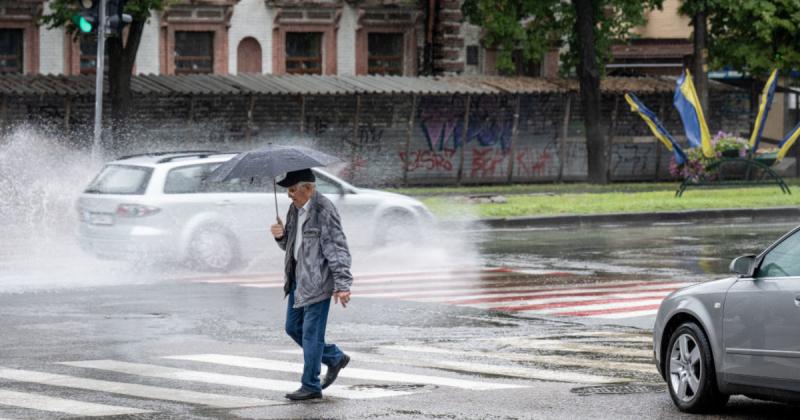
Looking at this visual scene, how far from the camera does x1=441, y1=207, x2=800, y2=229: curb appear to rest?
2977 centimetres

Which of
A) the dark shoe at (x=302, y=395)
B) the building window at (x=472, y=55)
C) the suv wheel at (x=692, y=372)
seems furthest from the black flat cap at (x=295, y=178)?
the building window at (x=472, y=55)

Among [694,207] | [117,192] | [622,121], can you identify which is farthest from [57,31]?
[117,192]

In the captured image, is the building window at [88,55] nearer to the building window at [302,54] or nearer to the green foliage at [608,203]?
the building window at [302,54]

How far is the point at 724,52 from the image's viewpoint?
146 ft

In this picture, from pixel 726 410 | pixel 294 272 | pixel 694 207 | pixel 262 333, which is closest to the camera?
pixel 726 410

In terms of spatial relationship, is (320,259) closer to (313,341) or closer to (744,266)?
(313,341)

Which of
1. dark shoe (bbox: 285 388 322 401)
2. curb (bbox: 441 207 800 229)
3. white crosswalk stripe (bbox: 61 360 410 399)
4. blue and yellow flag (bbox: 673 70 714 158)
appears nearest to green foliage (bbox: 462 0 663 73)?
blue and yellow flag (bbox: 673 70 714 158)

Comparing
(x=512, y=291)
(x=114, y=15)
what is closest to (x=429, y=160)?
(x=114, y=15)

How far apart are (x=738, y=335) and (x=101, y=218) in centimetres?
1265

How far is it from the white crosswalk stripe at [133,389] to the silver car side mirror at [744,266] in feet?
9.98

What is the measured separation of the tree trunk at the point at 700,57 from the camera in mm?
43125

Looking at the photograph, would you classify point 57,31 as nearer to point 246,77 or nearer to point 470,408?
point 246,77

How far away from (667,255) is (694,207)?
28.4ft

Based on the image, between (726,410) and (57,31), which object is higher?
(57,31)
